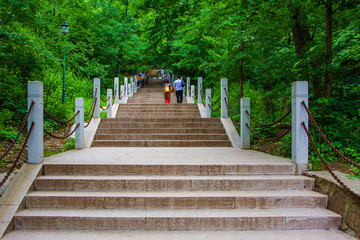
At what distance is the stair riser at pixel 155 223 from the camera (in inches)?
144

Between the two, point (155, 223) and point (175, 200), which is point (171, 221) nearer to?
point (155, 223)

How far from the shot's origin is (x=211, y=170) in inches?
188

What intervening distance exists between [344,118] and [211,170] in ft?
12.7

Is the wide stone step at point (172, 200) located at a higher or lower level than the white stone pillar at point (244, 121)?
lower

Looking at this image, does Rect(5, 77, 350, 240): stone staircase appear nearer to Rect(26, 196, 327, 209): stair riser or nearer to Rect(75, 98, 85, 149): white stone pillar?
Rect(26, 196, 327, 209): stair riser

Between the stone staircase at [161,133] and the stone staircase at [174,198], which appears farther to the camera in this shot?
the stone staircase at [161,133]

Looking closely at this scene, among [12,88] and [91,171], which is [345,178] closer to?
[91,171]

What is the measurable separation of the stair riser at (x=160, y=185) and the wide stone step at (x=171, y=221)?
0.58 metres

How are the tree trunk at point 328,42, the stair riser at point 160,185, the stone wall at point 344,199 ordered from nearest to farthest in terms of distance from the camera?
the stone wall at point 344,199
the stair riser at point 160,185
the tree trunk at point 328,42

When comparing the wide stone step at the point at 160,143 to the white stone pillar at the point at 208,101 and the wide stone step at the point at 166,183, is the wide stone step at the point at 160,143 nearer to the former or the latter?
the white stone pillar at the point at 208,101

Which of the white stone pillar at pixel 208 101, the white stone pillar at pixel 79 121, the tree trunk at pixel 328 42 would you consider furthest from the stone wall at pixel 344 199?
the white stone pillar at pixel 208 101

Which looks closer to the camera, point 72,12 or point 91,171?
point 91,171

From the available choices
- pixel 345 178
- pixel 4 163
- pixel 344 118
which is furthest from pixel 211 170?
pixel 4 163

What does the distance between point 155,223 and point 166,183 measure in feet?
2.72
